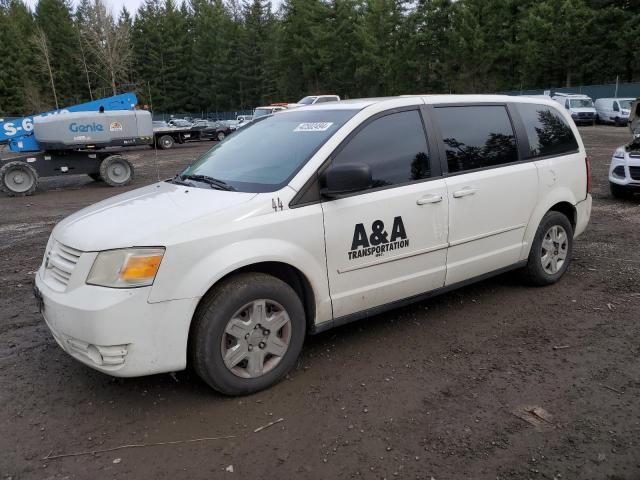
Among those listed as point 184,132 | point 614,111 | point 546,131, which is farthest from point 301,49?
point 546,131

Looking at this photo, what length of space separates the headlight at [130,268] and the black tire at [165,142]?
27.8 metres

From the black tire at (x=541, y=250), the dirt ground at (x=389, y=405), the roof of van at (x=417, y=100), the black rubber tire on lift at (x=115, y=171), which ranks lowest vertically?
the dirt ground at (x=389, y=405)

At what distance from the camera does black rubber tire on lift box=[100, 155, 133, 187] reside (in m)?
14.5

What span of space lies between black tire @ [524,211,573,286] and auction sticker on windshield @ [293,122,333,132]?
228 centimetres

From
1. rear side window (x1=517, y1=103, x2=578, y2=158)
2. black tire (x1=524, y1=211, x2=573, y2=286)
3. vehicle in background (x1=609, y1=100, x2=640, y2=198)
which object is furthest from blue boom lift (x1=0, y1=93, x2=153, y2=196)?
black tire (x1=524, y1=211, x2=573, y2=286)

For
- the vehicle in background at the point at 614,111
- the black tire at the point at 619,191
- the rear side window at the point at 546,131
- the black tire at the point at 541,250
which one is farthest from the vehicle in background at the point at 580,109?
the black tire at the point at 541,250

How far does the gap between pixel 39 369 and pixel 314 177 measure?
2.36 metres

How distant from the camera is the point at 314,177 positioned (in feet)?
11.7

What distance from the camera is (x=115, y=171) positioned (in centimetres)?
1469

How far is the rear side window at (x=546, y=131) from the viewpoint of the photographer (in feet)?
16.2

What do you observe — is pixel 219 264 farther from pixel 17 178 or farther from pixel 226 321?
pixel 17 178

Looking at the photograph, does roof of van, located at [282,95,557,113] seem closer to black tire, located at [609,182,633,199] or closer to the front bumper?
the front bumper

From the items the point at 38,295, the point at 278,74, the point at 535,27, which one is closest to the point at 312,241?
the point at 38,295

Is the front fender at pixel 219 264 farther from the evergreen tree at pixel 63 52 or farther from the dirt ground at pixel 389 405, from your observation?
the evergreen tree at pixel 63 52
